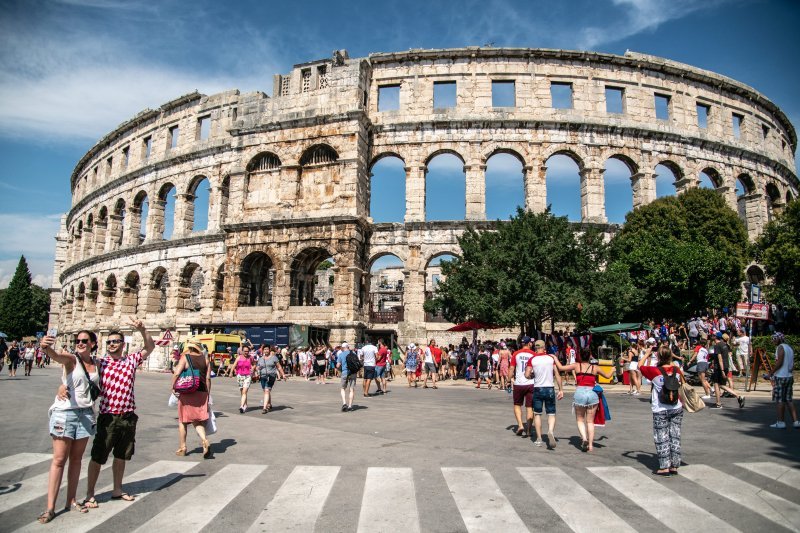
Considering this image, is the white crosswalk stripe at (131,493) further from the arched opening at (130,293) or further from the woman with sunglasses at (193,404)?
→ the arched opening at (130,293)

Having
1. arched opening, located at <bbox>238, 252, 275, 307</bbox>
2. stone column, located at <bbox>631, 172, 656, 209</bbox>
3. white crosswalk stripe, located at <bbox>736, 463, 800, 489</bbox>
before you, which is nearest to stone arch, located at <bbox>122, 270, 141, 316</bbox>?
arched opening, located at <bbox>238, 252, 275, 307</bbox>

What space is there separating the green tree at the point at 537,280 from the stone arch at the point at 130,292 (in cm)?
2317

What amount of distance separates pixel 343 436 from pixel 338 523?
3.86 m

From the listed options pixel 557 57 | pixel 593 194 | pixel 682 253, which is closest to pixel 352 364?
pixel 682 253

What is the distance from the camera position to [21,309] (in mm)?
61375

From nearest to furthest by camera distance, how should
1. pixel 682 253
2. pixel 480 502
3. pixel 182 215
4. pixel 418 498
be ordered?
pixel 480 502
pixel 418 498
pixel 682 253
pixel 182 215

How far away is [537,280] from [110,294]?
2984 cm

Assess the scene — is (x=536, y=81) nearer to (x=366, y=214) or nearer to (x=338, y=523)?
(x=366, y=214)

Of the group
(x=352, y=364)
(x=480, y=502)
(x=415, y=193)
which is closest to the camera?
(x=480, y=502)

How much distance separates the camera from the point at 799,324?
2259 centimetres

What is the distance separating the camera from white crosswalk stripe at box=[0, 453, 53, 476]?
604 cm

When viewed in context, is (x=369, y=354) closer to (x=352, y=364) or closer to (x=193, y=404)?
(x=352, y=364)

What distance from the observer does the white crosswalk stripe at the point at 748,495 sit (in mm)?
4504

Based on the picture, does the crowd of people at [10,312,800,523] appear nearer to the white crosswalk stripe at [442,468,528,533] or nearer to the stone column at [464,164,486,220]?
the white crosswalk stripe at [442,468,528,533]
